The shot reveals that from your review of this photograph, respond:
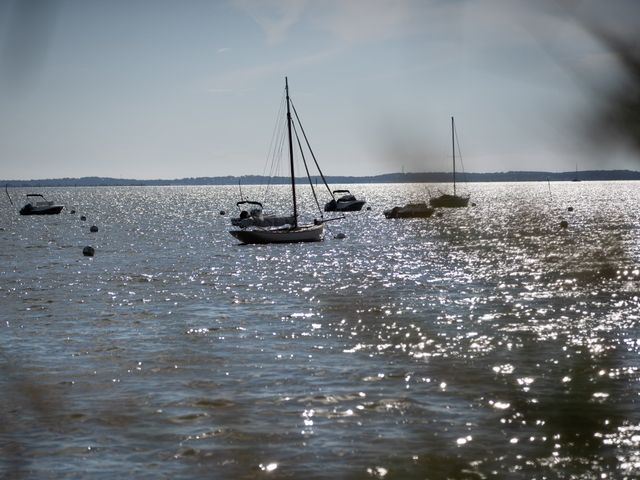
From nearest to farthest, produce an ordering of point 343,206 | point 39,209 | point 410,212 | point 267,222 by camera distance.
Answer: point 267,222, point 410,212, point 343,206, point 39,209

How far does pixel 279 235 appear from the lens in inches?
3319

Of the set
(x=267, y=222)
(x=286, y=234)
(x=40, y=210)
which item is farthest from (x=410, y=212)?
(x=40, y=210)

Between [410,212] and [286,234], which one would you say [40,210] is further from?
[286,234]

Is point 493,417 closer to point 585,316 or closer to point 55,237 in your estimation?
point 585,316

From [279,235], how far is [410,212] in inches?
2689

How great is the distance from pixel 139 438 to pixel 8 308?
24.2 metres

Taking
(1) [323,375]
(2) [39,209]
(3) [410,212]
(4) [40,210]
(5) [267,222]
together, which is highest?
(2) [39,209]

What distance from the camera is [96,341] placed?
31.2 meters

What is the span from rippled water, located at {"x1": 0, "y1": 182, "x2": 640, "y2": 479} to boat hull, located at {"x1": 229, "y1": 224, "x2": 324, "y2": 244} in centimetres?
2886

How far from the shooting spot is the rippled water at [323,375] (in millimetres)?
17469

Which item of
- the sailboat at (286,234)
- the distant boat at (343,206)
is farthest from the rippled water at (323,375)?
the distant boat at (343,206)

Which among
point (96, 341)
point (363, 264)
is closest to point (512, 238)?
point (363, 264)

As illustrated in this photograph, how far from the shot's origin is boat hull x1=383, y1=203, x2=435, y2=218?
481 feet

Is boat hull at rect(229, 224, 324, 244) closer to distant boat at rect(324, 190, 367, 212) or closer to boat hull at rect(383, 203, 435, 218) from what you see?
boat hull at rect(383, 203, 435, 218)
